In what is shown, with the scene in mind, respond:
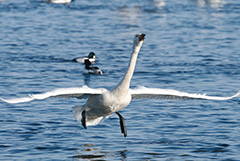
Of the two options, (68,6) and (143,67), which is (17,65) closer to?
(143,67)

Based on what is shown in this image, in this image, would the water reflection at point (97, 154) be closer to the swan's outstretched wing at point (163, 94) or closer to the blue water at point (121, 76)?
the blue water at point (121, 76)

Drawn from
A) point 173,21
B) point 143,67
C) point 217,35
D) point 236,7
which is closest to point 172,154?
point 143,67

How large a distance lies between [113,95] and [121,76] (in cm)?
973

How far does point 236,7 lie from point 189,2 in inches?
263

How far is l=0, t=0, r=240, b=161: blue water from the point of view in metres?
13.7

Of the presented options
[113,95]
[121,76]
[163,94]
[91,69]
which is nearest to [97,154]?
[113,95]

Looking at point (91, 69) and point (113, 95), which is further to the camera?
point (91, 69)

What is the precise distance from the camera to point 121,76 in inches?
877

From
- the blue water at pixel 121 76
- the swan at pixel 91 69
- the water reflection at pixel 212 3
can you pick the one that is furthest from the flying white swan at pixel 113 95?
the water reflection at pixel 212 3

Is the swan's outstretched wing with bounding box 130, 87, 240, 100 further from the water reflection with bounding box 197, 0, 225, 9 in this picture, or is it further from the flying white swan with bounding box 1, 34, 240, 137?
the water reflection with bounding box 197, 0, 225, 9

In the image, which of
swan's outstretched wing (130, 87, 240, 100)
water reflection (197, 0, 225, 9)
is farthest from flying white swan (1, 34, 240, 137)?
water reflection (197, 0, 225, 9)

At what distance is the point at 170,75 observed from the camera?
22219mm

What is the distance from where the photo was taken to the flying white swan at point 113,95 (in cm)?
1229

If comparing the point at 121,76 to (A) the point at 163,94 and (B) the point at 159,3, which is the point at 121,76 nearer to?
(A) the point at 163,94
